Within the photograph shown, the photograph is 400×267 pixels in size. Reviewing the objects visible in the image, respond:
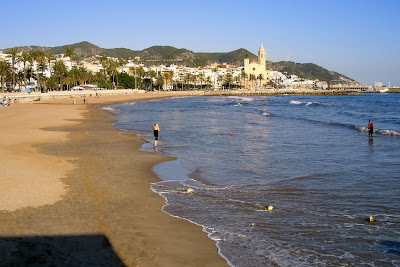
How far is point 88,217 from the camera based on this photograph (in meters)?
8.34

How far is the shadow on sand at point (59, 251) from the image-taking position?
6.07 metres

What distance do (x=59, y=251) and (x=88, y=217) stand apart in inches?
74.2

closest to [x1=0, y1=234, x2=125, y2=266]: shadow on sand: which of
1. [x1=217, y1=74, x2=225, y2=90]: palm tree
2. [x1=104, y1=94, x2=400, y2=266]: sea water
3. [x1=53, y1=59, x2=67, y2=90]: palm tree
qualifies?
[x1=104, y1=94, x2=400, y2=266]: sea water

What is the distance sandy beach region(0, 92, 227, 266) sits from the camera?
21.0 ft

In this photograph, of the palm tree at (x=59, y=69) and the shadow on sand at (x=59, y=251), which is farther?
the palm tree at (x=59, y=69)

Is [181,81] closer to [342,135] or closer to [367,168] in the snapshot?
[342,135]

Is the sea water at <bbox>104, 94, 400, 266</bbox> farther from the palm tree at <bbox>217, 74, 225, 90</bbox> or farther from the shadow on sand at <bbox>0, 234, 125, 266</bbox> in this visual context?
the palm tree at <bbox>217, 74, 225, 90</bbox>

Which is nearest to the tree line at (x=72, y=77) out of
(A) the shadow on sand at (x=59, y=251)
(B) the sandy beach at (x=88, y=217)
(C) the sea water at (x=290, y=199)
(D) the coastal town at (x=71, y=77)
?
(D) the coastal town at (x=71, y=77)

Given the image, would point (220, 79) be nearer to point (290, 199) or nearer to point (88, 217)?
point (290, 199)

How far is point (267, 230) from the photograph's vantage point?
26.3ft

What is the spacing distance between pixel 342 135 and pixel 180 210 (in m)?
19.5

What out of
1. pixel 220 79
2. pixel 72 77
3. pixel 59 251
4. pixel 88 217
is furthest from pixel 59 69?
pixel 220 79

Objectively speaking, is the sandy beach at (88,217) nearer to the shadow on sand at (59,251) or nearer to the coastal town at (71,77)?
the shadow on sand at (59,251)

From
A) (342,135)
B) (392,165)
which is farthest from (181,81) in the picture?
(392,165)
